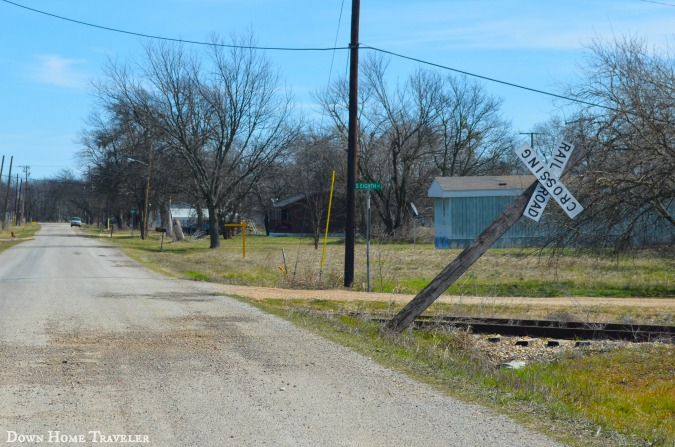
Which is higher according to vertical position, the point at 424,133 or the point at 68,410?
the point at 424,133

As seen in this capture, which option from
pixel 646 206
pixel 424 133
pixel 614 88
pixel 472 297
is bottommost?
pixel 472 297

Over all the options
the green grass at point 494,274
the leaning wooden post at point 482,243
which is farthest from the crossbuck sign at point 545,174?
the green grass at point 494,274

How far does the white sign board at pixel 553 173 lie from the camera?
35.9 feet

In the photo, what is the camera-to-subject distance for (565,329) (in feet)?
46.0

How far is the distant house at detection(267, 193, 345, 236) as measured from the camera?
6719cm

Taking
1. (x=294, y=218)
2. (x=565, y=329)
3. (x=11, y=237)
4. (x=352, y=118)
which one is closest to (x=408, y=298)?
(x=352, y=118)

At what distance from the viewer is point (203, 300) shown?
1606 cm

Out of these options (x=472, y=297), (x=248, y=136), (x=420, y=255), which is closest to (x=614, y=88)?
(x=472, y=297)

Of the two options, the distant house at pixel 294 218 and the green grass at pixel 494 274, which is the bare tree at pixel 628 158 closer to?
the green grass at pixel 494 274

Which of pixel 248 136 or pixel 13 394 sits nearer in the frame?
pixel 13 394

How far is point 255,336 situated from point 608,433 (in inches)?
226

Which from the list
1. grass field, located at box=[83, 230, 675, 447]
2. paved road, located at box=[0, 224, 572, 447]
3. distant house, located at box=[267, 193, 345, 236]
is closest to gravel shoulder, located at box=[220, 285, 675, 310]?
grass field, located at box=[83, 230, 675, 447]

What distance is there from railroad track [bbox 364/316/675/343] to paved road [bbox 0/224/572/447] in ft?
10.8

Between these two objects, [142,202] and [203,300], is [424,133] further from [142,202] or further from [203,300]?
[203,300]
